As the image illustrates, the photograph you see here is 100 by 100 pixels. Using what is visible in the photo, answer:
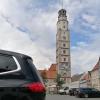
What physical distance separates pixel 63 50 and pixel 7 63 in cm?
15355

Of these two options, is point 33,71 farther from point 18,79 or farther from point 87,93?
point 87,93

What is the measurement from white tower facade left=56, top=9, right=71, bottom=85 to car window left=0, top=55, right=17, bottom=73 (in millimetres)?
151424

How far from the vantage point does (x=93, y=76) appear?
4759 inches

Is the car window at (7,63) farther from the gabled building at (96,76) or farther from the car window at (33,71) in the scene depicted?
the gabled building at (96,76)

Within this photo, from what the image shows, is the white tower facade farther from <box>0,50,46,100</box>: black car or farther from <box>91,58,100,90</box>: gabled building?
<box>0,50,46,100</box>: black car

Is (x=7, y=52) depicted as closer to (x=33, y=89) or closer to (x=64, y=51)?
(x=33, y=89)

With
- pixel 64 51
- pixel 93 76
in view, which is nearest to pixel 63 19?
pixel 64 51

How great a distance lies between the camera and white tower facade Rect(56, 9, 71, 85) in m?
158

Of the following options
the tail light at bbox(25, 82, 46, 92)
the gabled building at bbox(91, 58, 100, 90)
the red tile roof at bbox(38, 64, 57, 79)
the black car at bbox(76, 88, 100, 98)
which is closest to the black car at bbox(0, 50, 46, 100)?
the tail light at bbox(25, 82, 46, 92)

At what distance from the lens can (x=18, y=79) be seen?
5629mm

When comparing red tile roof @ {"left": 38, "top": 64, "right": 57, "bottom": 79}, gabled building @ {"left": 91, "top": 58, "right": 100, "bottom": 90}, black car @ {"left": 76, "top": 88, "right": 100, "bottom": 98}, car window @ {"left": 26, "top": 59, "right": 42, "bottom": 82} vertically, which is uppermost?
red tile roof @ {"left": 38, "top": 64, "right": 57, "bottom": 79}

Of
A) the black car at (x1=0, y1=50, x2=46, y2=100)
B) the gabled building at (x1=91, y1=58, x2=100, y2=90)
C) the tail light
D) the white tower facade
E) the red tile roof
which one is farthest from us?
the red tile roof

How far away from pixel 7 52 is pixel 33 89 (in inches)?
30.3

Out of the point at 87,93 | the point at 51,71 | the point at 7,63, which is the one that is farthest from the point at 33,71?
the point at 51,71
